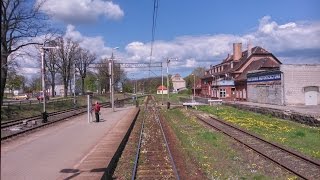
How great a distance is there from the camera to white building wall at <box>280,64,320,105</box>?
5038 cm

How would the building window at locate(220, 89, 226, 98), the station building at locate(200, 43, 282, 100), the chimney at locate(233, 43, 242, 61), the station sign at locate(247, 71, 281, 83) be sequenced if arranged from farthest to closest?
the chimney at locate(233, 43, 242, 61)
the building window at locate(220, 89, 226, 98)
the station building at locate(200, 43, 282, 100)
the station sign at locate(247, 71, 281, 83)

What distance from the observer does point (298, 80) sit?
50.9 metres

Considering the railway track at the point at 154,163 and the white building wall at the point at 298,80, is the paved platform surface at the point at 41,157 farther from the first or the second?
the white building wall at the point at 298,80

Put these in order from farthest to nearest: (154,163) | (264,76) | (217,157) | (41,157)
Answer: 1. (264,76)
2. (217,157)
3. (154,163)
4. (41,157)

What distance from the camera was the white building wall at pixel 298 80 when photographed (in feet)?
165

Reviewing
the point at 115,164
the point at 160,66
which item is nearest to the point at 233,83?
the point at 160,66

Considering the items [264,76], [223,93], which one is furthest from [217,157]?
[223,93]

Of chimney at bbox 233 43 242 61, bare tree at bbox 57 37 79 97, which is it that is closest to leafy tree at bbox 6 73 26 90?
bare tree at bbox 57 37 79 97

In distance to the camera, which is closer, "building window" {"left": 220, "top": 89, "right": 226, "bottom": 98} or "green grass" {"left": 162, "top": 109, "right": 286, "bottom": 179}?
"green grass" {"left": 162, "top": 109, "right": 286, "bottom": 179}

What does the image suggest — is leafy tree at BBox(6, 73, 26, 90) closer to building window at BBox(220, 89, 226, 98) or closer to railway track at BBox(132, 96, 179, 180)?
building window at BBox(220, 89, 226, 98)

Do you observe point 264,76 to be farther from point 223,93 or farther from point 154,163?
point 154,163

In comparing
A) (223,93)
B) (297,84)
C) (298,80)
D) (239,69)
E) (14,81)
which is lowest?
(223,93)

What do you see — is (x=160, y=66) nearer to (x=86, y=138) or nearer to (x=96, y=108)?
(x=96, y=108)

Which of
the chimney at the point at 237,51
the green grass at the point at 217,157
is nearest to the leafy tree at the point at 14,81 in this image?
the chimney at the point at 237,51
